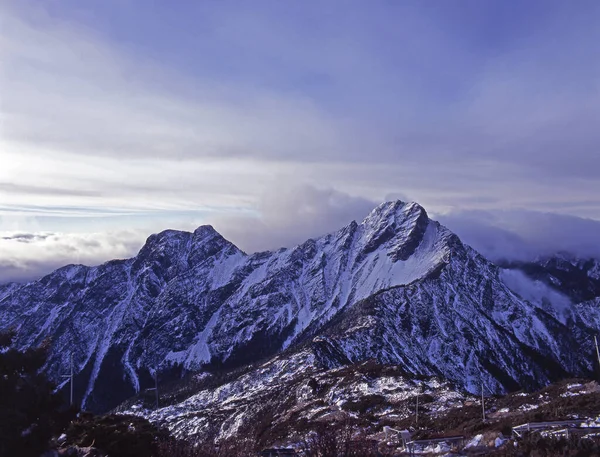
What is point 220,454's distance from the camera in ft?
101

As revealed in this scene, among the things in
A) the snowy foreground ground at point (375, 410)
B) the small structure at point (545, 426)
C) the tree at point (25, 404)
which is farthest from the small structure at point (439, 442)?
the tree at point (25, 404)

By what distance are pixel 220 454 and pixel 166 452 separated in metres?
4.82

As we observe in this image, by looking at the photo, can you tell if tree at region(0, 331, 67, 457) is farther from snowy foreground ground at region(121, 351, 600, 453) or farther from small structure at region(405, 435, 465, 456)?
small structure at region(405, 435, 465, 456)

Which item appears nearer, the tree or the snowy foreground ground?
the tree

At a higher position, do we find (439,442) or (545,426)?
(545,426)

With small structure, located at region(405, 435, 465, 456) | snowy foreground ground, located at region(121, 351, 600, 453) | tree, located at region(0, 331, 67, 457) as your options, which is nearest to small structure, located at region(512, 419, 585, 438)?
snowy foreground ground, located at region(121, 351, 600, 453)

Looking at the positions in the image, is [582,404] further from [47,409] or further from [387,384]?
[387,384]

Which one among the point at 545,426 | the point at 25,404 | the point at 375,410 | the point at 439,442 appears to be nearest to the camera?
the point at 25,404

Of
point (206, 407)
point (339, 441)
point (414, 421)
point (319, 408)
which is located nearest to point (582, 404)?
A: point (414, 421)

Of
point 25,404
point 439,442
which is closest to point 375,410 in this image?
point 439,442

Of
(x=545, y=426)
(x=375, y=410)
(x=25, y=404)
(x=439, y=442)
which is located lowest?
(x=375, y=410)

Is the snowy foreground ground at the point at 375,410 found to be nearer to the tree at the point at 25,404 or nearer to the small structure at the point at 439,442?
the small structure at the point at 439,442

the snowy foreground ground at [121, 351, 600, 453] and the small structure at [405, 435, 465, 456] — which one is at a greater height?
the small structure at [405, 435, 465, 456]

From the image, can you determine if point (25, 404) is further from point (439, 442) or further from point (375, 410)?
point (375, 410)
